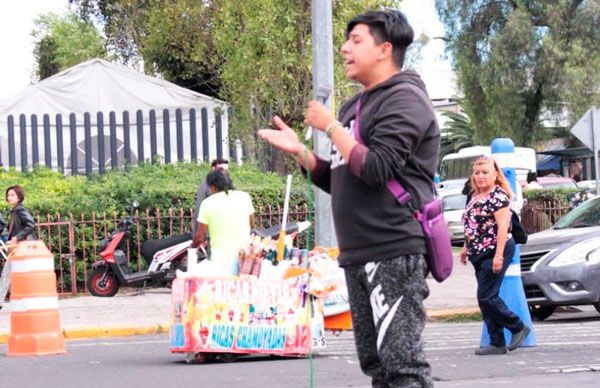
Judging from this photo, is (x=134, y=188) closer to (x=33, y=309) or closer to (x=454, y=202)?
(x=33, y=309)

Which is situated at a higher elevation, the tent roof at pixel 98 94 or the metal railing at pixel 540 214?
the tent roof at pixel 98 94

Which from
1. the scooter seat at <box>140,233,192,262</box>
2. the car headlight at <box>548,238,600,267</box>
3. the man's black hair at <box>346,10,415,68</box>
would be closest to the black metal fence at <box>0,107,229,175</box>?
the scooter seat at <box>140,233,192,262</box>

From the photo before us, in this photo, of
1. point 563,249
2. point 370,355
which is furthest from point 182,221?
point 370,355

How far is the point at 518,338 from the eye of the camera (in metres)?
10.2

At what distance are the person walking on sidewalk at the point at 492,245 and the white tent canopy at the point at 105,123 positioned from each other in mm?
11107

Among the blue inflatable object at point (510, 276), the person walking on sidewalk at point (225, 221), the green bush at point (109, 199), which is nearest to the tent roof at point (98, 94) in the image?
the green bush at point (109, 199)

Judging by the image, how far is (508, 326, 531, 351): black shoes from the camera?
401 inches

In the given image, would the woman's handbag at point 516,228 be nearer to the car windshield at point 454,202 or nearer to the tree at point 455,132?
Answer: the car windshield at point 454,202

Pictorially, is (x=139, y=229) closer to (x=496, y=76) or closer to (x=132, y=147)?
(x=132, y=147)

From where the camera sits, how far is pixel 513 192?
34.7 ft

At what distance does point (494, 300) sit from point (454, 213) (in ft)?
65.6

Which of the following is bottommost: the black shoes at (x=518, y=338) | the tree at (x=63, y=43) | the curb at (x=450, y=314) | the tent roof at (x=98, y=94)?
the curb at (x=450, y=314)

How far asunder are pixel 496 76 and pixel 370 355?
40980mm

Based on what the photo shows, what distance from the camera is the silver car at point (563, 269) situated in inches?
512
